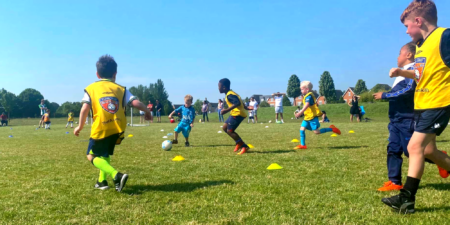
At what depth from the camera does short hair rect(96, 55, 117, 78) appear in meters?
4.27

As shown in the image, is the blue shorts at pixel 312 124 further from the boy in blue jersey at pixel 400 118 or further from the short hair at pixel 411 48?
the short hair at pixel 411 48

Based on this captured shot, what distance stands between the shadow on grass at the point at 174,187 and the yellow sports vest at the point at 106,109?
79 centimetres

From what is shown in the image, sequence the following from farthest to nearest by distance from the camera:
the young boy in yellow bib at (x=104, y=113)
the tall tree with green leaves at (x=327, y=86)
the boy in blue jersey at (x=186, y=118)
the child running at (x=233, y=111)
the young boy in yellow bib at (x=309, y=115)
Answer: the tall tree with green leaves at (x=327, y=86)
the boy in blue jersey at (x=186, y=118)
the young boy in yellow bib at (x=309, y=115)
the child running at (x=233, y=111)
the young boy in yellow bib at (x=104, y=113)

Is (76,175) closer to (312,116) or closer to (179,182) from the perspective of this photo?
(179,182)

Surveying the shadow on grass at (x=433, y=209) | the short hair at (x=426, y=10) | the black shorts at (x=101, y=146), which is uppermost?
the short hair at (x=426, y=10)

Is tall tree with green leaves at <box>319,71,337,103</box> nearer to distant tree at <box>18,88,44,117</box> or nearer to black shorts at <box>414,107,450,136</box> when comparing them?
distant tree at <box>18,88,44,117</box>

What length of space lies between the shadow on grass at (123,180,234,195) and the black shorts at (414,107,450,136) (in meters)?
2.46

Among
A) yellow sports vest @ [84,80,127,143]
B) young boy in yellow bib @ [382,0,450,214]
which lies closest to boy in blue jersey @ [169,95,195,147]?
yellow sports vest @ [84,80,127,143]

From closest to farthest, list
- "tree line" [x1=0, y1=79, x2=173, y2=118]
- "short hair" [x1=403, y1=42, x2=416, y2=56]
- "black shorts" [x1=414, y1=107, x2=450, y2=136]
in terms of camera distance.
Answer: "black shorts" [x1=414, y1=107, x2=450, y2=136] → "short hair" [x1=403, y1=42, x2=416, y2=56] → "tree line" [x1=0, y1=79, x2=173, y2=118]

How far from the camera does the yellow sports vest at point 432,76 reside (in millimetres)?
2816

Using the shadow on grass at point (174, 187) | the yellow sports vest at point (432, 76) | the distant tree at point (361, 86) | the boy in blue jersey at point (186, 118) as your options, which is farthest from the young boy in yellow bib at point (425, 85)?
the distant tree at point (361, 86)

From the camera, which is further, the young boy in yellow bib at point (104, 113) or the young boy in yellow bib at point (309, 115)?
the young boy in yellow bib at point (309, 115)

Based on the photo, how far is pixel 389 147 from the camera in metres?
4.08

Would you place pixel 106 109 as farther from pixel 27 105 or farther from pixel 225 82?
pixel 27 105
